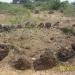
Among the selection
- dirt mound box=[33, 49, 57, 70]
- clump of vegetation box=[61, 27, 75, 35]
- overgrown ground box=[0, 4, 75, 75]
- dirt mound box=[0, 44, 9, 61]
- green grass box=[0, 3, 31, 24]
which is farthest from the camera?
green grass box=[0, 3, 31, 24]

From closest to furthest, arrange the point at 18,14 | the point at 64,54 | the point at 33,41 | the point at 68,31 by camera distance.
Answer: the point at 64,54 → the point at 33,41 → the point at 68,31 → the point at 18,14

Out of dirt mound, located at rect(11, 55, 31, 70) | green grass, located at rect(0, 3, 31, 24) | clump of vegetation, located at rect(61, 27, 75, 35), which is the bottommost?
green grass, located at rect(0, 3, 31, 24)

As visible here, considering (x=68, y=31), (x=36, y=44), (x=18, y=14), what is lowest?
(x=18, y=14)

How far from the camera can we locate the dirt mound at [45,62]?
11.8 metres

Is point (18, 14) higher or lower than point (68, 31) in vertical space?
lower

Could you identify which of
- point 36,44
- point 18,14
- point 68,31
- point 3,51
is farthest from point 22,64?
point 18,14

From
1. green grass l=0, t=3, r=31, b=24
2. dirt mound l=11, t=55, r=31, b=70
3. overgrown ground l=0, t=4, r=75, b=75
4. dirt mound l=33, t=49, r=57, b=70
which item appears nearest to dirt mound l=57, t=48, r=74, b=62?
overgrown ground l=0, t=4, r=75, b=75

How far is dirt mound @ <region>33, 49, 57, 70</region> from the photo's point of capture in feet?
38.7

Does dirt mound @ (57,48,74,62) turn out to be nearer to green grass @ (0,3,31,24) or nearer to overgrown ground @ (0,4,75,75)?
overgrown ground @ (0,4,75,75)

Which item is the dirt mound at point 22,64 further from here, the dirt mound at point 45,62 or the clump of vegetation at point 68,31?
the clump of vegetation at point 68,31

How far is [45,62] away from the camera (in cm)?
1189

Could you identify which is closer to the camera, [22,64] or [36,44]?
[22,64]

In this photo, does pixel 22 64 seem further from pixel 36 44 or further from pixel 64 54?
pixel 36 44

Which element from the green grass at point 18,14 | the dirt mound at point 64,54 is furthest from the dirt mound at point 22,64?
the green grass at point 18,14
